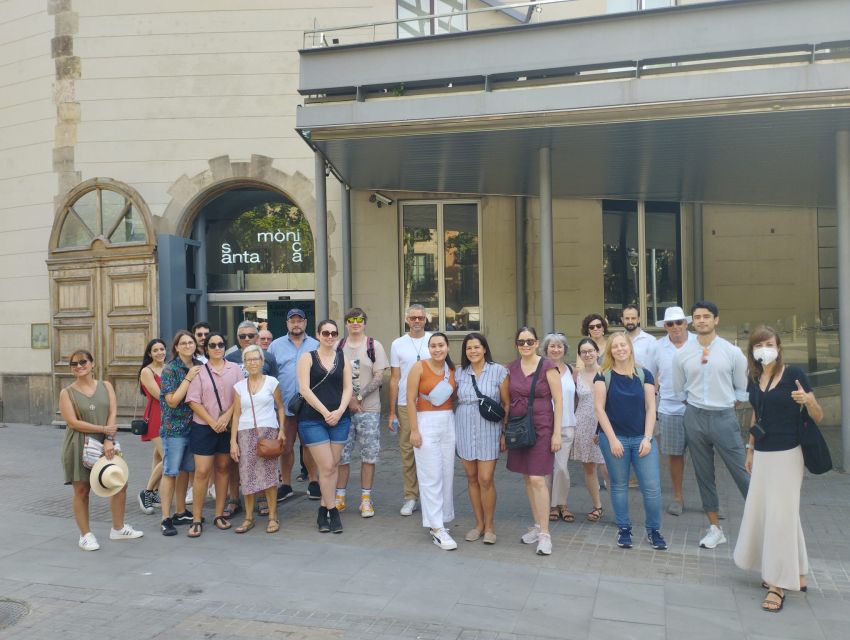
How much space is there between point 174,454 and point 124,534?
754 millimetres

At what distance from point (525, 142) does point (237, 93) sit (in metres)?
6.15

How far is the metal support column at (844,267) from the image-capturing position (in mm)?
8609

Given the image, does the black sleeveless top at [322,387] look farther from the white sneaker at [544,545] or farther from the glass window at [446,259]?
the glass window at [446,259]

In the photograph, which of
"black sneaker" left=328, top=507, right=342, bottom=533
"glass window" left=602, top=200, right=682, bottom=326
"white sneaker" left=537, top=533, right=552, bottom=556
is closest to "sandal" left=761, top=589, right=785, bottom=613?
"white sneaker" left=537, top=533, right=552, bottom=556

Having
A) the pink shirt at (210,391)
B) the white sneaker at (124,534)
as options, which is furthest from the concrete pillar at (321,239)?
the white sneaker at (124,534)

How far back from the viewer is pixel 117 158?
1349 centimetres

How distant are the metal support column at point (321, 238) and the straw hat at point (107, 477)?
17.0 ft

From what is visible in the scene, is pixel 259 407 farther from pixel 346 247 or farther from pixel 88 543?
pixel 346 247

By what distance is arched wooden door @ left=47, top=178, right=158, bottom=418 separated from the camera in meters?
12.9

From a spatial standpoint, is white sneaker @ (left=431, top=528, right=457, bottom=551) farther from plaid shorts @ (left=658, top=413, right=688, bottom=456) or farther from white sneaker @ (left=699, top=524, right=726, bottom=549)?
plaid shorts @ (left=658, top=413, right=688, bottom=456)

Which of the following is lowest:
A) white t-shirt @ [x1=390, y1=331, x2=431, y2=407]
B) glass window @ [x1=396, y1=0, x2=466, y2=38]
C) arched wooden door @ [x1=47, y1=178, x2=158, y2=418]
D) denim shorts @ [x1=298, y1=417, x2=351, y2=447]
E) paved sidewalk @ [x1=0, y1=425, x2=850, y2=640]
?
paved sidewalk @ [x1=0, y1=425, x2=850, y2=640]

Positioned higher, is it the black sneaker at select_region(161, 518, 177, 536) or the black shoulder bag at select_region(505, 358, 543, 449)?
the black shoulder bag at select_region(505, 358, 543, 449)

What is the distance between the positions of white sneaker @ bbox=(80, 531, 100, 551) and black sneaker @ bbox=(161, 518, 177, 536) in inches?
22.1

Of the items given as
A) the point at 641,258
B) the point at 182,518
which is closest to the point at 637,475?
the point at 182,518
